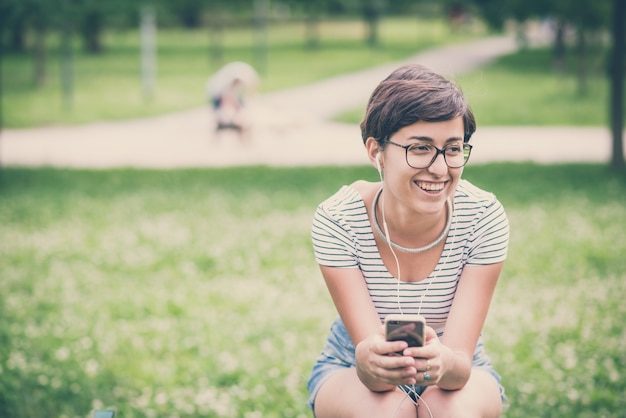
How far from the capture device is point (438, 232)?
312 centimetres

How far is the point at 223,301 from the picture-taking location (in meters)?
6.82

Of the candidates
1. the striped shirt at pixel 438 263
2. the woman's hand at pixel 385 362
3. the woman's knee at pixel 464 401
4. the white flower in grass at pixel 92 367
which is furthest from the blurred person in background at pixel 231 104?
the woman's hand at pixel 385 362

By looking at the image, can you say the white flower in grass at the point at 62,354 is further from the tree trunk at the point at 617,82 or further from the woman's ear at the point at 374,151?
the tree trunk at the point at 617,82

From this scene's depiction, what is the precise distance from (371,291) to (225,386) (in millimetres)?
2281

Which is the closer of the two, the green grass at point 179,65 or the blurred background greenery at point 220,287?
the blurred background greenery at point 220,287

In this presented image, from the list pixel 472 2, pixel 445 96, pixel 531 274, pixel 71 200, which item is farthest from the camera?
pixel 472 2

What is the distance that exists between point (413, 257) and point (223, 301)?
12.8 ft

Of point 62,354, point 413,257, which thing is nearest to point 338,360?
point 413,257

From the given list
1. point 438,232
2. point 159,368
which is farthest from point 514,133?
point 438,232

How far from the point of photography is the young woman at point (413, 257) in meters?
2.83

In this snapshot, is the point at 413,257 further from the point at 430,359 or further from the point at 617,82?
the point at 617,82

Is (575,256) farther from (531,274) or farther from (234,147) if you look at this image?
(234,147)

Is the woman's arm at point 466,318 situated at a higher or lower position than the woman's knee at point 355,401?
higher

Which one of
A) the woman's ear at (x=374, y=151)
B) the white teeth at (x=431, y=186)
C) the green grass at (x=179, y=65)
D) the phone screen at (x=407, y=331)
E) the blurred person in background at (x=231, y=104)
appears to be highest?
the woman's ear at (x=374, y=151)
